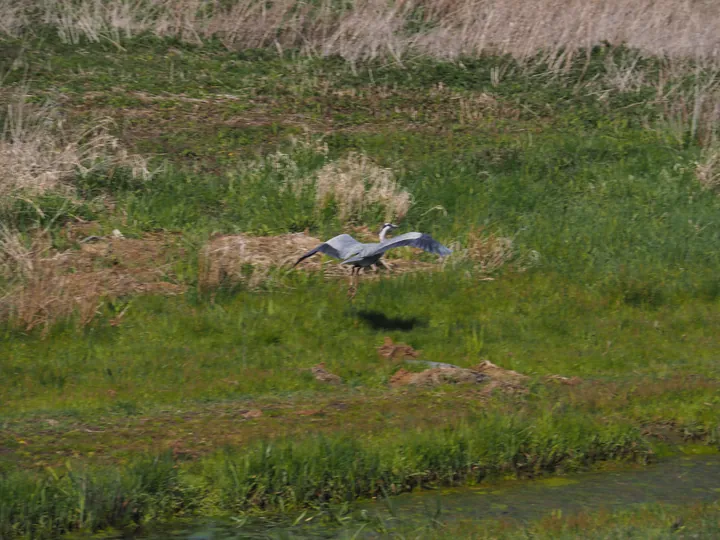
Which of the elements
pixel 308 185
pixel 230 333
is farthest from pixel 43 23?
pixel 230 333

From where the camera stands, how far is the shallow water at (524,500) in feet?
23.2

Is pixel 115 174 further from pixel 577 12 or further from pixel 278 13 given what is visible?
pixel 577 12

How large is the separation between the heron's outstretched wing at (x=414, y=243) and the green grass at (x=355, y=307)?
124cm

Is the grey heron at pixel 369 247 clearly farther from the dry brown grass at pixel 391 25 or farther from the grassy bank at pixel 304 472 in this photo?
the dry brown grass at pixel 391 25

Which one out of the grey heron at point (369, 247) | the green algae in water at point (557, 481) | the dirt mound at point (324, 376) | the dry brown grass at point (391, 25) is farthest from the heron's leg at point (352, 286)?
the dry brown grass at point (391, 25)

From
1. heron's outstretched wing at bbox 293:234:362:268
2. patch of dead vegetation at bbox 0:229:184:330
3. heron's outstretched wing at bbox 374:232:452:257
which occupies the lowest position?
patch of dead vegetation at bbox 0:229:184:330

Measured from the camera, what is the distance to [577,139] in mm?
16531

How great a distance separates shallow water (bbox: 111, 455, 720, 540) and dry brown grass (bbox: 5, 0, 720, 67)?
39.5 feet

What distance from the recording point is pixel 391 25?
2034cm

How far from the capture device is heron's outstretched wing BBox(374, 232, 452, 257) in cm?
1005

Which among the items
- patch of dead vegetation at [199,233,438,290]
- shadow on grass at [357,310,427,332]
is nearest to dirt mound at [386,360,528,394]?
shadow on grass at [357,310,427,332]

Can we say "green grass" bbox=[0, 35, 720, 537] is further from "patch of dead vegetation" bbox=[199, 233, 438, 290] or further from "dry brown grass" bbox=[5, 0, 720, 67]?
"dry brown grass" bbox=[5, 0, 720, 67]

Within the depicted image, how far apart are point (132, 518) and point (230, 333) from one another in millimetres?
3954

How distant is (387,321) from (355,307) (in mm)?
371
